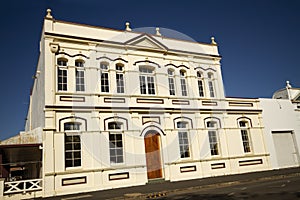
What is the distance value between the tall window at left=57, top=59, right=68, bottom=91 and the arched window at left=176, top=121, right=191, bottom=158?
23.6 feet

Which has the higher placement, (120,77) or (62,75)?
(120,77)

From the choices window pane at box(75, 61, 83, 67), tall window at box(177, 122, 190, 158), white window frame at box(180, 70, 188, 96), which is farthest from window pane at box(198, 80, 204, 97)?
window pane at box(75, 61, 83, 67)

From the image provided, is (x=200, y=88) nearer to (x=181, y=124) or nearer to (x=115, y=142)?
(x=181, y=124)

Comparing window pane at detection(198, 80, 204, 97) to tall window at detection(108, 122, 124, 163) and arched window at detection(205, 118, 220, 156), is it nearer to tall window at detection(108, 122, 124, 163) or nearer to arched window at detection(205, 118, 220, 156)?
arched window at detection(205, 118, 220, 156)

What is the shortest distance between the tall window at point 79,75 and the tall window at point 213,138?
28.1 ft

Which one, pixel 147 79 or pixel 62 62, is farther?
pixel 147 79

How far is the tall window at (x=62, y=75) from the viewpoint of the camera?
1363 centimetres

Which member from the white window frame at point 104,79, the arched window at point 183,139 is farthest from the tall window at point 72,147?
the arched window at point 183,139

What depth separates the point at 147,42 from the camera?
16.7 meters

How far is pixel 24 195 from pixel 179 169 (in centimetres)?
824

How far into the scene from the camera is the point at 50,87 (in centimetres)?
1299

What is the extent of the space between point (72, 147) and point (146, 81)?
6.08m

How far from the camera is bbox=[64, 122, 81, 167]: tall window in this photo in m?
12.6

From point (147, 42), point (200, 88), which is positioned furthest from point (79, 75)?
point (200, 88)
